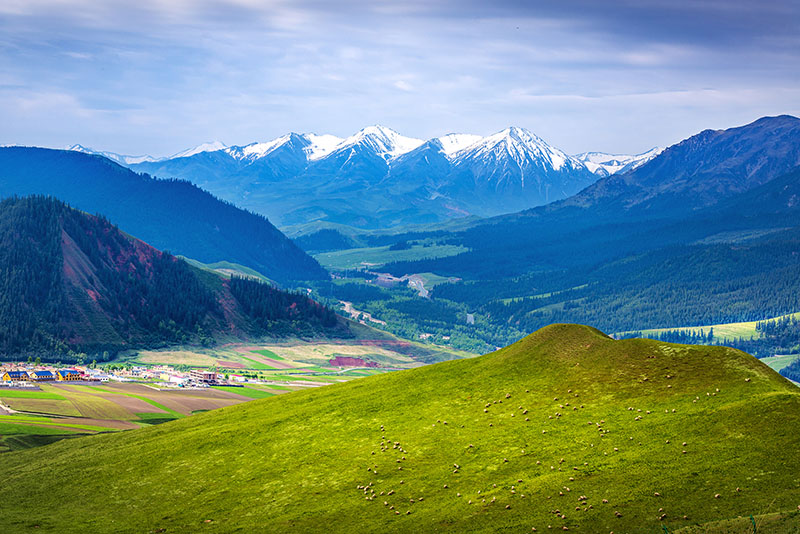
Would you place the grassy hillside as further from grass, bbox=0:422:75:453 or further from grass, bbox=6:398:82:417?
grass, bbox=6:398:82:417

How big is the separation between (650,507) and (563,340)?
3623cm

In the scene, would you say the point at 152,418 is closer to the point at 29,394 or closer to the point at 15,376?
the point at 29,394

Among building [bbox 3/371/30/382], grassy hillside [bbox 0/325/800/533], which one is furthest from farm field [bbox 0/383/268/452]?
grassy hillside [bbox 0/325/800/533]

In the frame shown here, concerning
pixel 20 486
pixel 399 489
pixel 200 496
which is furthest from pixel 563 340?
pixel 20 486

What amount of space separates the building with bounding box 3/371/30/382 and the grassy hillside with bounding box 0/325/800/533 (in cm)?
9084

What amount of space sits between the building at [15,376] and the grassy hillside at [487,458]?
3576 inches

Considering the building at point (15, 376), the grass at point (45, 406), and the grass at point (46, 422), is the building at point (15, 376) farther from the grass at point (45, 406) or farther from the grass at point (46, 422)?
the grass at point (46, 422)

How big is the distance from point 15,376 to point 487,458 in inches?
5980

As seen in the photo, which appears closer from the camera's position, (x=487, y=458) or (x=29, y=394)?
(x=487, y=458)

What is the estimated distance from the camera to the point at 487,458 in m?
73.4

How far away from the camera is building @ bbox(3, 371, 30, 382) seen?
18725 centimetres

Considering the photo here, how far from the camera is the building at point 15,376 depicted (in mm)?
187250

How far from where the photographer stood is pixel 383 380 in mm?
106312

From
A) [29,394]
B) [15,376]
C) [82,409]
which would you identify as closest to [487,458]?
[82,409]
